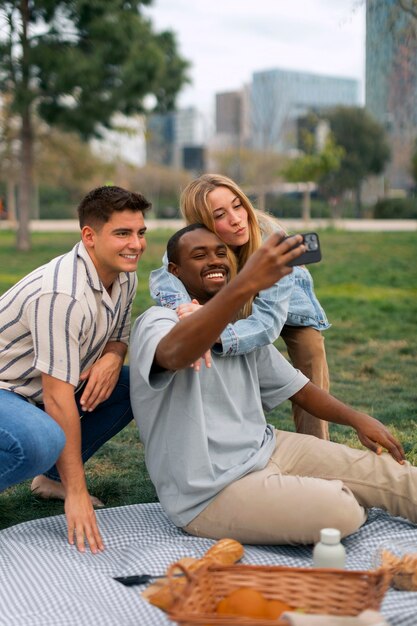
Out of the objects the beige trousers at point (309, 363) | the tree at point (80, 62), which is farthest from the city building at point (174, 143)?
the beige trousers at point (309, 363)

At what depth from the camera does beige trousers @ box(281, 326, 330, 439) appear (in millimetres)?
4082

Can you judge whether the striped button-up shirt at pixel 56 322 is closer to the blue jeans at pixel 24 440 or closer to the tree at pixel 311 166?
the blue jeans at pixel 24 440

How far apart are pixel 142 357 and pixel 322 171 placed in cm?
2600

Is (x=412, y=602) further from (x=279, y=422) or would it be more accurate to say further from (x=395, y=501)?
(x=279, y=422)

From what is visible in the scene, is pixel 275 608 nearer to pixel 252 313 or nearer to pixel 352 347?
pixel 252 313

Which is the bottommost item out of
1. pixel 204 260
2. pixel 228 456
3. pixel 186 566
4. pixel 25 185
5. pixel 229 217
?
pixel 186 566

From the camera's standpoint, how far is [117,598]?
109 inches

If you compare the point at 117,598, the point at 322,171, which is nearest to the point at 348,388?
the point at 117,598

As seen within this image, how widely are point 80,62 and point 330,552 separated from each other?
49.9ft

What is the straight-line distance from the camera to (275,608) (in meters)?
2.26

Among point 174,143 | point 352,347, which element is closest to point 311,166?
point 352,347

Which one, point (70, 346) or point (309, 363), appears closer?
point (70, 346)

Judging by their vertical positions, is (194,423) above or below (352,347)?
above

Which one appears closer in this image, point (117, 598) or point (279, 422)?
point (117, 598)
